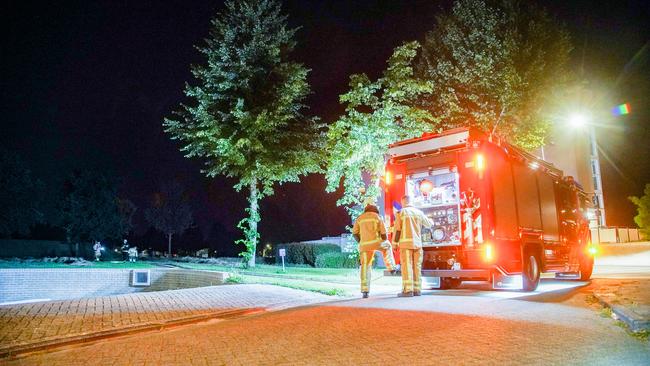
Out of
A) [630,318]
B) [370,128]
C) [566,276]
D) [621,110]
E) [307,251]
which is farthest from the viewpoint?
[621,110]

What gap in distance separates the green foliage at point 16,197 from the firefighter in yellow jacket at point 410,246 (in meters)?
40.0

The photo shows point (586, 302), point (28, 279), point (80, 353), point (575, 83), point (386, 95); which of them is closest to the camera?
point (80, 353)

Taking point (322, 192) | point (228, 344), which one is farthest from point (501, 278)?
point (322, 192)

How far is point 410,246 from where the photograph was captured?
28.3 feet

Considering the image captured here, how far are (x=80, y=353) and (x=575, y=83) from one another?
22.3m

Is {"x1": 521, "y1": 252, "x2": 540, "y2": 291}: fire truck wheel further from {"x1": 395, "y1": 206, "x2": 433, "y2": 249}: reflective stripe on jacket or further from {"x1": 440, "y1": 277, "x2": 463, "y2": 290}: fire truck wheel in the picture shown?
{"x1": 395, "y1": 206, "x2": 433, "y2": 249}: reflective stripe on jacket

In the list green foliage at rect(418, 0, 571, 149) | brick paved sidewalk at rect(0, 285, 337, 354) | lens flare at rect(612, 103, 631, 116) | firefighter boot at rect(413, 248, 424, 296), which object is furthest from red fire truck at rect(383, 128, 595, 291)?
lens flare at rect(612, 103, 631, 116)

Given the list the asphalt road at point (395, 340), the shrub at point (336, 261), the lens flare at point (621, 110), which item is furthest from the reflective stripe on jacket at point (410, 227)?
the lens flare at point (621, 110)

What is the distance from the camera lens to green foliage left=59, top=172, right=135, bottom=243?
42562 millimetres

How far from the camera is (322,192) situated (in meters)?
36.4

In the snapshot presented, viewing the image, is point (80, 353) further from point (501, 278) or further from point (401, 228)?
point (501, 278)

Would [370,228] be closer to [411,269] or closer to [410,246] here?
[410,246]

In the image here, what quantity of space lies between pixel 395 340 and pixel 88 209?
44.2 m

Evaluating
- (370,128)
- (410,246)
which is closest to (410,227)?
(410,246)
